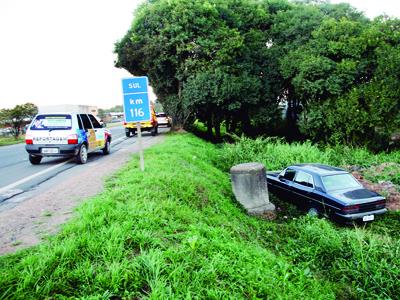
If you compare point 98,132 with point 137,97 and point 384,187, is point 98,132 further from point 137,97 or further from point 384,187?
point 384,187

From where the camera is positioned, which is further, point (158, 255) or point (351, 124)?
point (351, 124)

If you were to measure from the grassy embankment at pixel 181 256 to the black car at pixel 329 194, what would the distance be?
2.39 feet

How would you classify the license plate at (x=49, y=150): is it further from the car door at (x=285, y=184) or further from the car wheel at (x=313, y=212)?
the car wheel at (x=313, y=212)

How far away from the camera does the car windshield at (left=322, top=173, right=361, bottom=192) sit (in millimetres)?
8492

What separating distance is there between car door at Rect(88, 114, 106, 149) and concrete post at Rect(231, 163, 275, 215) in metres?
6.02

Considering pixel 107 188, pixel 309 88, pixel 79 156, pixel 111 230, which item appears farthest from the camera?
pixel 309 88

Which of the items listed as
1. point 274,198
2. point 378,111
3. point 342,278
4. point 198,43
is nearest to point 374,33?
point 378,111

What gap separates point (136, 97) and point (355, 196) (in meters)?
6.53

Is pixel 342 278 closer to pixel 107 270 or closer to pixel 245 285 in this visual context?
pixel 245 285

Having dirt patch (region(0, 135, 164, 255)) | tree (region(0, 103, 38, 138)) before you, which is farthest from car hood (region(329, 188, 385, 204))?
tree (region(0, 103, 38, 138))

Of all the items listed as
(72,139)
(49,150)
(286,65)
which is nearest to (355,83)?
(286,65)

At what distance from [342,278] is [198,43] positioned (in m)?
17.6

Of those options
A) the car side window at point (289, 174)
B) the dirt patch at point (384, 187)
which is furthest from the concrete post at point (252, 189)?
the dirt patch at point (384, 187)

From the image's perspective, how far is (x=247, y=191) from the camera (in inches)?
361
